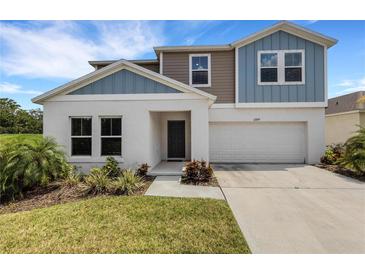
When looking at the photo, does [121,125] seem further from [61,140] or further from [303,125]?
[303,125]

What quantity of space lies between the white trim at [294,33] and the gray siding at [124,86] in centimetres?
552

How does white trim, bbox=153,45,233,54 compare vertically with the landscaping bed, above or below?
above

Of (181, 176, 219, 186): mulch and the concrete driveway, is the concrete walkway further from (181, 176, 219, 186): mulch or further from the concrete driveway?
the concrete driveway

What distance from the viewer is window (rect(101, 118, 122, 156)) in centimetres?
844

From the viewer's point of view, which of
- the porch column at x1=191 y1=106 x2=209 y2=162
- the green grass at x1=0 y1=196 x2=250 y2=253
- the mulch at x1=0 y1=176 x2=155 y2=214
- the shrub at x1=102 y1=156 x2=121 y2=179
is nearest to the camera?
the green grass at x1=0 y1=196 x2=250 y2=253

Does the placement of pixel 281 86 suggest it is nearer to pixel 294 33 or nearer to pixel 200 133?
pixel 294 33

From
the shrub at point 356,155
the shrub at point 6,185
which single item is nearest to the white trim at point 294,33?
the shrub at point 356,155

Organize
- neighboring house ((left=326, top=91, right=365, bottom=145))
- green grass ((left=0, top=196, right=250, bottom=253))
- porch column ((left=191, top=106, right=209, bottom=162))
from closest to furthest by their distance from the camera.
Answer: green grass ((left=0, top=196, right=250, bottom=253)), porch column ((left=191, top=106, right=209, bottom=162)), neighboring house ((left=326, top=91, right=365, bottom=145))

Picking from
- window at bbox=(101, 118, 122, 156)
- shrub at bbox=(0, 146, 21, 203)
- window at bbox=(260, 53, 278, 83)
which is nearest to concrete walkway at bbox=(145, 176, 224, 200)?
window at bbox=(101, 118, 122, 156)

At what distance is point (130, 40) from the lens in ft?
24.2

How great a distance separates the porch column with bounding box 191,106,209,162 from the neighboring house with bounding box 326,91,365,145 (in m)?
11.0

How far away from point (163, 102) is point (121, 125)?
6.32 ft
